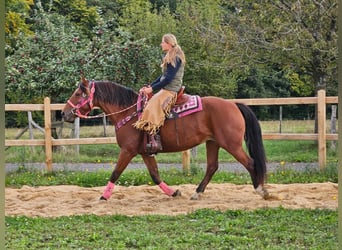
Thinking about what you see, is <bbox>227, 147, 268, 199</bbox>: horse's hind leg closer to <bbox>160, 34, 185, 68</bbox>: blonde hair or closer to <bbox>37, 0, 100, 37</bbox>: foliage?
<bbox>160, 34, 185, 68</bbox>: blonde hair

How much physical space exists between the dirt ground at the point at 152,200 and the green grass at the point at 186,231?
0.43m

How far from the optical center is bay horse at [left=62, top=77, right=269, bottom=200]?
258 inches

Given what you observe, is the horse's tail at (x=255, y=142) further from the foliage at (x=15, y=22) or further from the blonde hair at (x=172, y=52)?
the foliage at (x=15, y=22)

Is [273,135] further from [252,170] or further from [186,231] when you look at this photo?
[186,231]

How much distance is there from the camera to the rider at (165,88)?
6.31 m

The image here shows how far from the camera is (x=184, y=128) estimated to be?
21.8 feet

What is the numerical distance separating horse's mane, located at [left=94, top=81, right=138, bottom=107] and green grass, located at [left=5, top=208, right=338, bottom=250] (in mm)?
1768

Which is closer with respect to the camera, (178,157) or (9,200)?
(9,200)

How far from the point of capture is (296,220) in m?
5.30

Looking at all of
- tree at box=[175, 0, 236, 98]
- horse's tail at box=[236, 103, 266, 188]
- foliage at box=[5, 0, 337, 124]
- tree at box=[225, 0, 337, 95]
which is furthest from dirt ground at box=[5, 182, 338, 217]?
tree at box=[175, 0, 236, 98]

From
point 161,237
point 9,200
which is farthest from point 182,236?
point 9,200

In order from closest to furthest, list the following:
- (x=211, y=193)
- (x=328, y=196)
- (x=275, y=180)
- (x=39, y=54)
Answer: (x=328, y=196) → (x=211, y=193) → (x=275, y=180) → (x=39, y=54)

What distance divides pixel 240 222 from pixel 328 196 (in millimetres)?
2095

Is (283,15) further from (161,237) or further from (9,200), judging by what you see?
(161,237)
